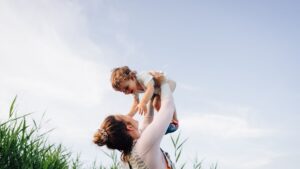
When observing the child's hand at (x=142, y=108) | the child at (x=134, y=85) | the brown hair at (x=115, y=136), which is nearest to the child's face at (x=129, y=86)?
the child at (x=134, y=85)

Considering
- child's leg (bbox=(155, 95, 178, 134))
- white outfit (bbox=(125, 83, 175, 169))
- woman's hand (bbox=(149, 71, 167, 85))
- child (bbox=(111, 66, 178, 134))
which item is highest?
child (bbox=(111, 66, 178, 134))

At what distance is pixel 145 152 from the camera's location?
2.89 meters

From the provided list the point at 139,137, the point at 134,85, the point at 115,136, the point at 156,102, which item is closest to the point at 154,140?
the point at 139,137

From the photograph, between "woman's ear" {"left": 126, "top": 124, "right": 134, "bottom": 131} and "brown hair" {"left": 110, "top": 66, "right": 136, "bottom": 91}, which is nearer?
"woman's ear" {"left": 126, "top": 124, "right": 134, "bottom": 131}

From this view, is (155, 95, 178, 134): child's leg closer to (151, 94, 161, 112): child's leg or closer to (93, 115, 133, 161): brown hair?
(151, 94, 161, 112): child's leg

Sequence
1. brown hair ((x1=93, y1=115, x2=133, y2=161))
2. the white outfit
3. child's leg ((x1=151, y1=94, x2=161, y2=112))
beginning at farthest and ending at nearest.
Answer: child's leg ((x1=151, y1=94, x2=161, y2=112)) < brown hair ((x1=93, y1=115, x2=133, y2=161)) < the white outfit

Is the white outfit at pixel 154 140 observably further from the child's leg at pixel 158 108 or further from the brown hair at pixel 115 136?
the child's leg at pixel 158 108

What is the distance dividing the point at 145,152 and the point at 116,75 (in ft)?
6.31

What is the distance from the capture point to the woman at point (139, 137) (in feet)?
9.31

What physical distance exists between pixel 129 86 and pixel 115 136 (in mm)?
1650

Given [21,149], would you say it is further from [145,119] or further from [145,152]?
[145,152]

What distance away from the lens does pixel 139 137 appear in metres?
3.04

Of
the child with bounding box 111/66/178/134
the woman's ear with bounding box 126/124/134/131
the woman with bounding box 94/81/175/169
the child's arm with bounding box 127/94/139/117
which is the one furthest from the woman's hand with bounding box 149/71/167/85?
the child's arm with bounding box 127/94/139/117

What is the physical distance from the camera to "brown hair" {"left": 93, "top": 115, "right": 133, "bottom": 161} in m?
3.03
